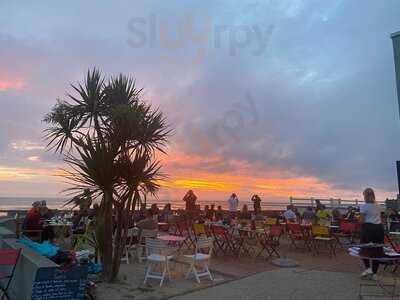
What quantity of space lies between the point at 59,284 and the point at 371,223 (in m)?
5.29

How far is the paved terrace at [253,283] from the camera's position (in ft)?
19.2

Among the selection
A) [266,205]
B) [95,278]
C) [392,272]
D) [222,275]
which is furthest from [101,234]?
[266,205]

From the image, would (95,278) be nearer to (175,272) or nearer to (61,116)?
(175,272)

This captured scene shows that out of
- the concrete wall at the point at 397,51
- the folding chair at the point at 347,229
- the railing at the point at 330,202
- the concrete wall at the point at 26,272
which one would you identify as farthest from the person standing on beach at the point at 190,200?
the concrete wall at the point at 26,272

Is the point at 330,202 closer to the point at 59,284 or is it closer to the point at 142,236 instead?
the point at 142,236

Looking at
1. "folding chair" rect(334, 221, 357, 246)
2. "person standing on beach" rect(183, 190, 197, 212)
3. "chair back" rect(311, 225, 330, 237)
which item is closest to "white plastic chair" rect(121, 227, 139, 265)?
"chair back" rect(311, 225, 330, 237)

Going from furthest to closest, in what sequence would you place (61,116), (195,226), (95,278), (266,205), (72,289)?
(266,205), (195,226), (61,116), (95,278), (72,289)

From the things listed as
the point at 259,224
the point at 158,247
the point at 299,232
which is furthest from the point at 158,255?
A: the point at 259,224

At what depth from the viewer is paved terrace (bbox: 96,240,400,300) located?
5859mm

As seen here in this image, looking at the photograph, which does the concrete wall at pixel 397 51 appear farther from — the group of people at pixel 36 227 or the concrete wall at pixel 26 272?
the concrete wall at pixel 26 272

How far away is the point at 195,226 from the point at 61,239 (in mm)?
4993

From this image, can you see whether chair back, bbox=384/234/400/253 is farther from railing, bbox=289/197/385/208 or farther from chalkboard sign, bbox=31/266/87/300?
railing, bbox=289/197/385/208

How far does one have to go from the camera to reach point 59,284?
4.79 m

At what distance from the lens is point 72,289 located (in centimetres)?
Result: 491
